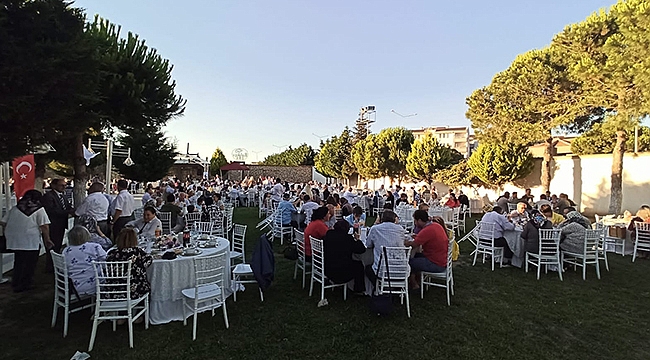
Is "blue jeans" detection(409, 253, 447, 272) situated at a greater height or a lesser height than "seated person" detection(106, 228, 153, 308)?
lesser

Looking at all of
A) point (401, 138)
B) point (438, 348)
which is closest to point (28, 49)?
point (438, 348)

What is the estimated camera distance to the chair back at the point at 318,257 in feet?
16.6

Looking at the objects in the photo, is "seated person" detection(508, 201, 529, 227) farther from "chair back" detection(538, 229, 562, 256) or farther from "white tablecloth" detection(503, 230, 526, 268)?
"chair back" detection(538, 229, 562, 256)

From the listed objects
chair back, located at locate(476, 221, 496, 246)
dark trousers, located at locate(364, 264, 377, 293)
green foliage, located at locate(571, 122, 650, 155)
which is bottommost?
dark trousers, located at locate(364, 264, 377, 293)

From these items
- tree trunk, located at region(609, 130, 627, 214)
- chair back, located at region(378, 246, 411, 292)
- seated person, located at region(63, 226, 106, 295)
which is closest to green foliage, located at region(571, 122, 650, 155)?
tree trunk, located at region(609, 130, 627, 214)

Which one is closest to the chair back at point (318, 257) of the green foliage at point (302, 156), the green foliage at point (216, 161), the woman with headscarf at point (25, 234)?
the woman with headscarf at point (25, 234)

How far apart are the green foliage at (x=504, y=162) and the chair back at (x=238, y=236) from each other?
14397 millimetres

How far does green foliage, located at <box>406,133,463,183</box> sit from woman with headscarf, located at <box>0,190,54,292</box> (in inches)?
763

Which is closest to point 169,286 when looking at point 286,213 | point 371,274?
point 371,274

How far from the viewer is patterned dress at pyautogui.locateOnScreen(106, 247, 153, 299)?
3.94 m

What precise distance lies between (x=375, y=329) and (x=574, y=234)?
464 centimetres

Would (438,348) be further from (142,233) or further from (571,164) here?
(571,164)

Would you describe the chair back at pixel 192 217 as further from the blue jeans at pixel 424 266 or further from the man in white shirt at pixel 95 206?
the blue jeans at pixel 424 266

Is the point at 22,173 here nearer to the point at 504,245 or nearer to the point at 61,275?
the point at 61,275
